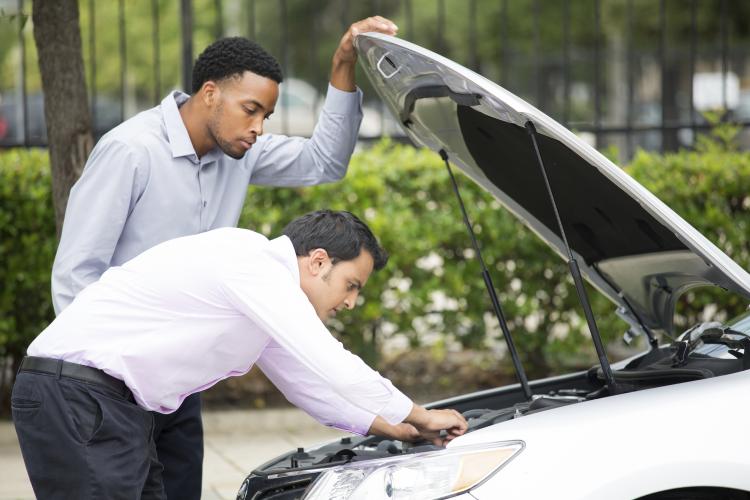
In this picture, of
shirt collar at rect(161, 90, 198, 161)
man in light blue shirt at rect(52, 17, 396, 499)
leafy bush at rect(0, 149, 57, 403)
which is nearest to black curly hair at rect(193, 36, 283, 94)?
man in light blue shirt at rect(52, 17, 396, 499)

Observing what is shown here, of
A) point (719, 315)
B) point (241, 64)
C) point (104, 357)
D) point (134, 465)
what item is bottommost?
point (719, 315)

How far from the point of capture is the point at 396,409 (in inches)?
111

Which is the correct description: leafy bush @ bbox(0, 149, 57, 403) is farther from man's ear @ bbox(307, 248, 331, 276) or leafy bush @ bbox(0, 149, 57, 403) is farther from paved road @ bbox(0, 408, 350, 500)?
man's ear @ bbox(307, 248, 331, 276)

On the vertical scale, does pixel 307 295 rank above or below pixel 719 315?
above

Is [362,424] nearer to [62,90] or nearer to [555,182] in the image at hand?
[555,182]

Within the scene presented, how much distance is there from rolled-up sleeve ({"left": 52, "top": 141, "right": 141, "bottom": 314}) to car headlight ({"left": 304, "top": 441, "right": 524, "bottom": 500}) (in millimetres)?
1011

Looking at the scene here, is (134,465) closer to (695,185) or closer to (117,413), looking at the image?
(117,413)

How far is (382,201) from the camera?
6.67 metres

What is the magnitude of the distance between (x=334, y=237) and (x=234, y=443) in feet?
12.2

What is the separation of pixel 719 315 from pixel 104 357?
485 centimetres

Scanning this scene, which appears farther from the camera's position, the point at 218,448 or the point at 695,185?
the point at 695,185

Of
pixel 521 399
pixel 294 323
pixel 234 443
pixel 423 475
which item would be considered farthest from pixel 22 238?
pixel 423 475

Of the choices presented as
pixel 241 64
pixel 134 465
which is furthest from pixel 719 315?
pixel 134 465

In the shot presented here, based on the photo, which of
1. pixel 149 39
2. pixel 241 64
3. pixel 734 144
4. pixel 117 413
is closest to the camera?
pixel 117 413
